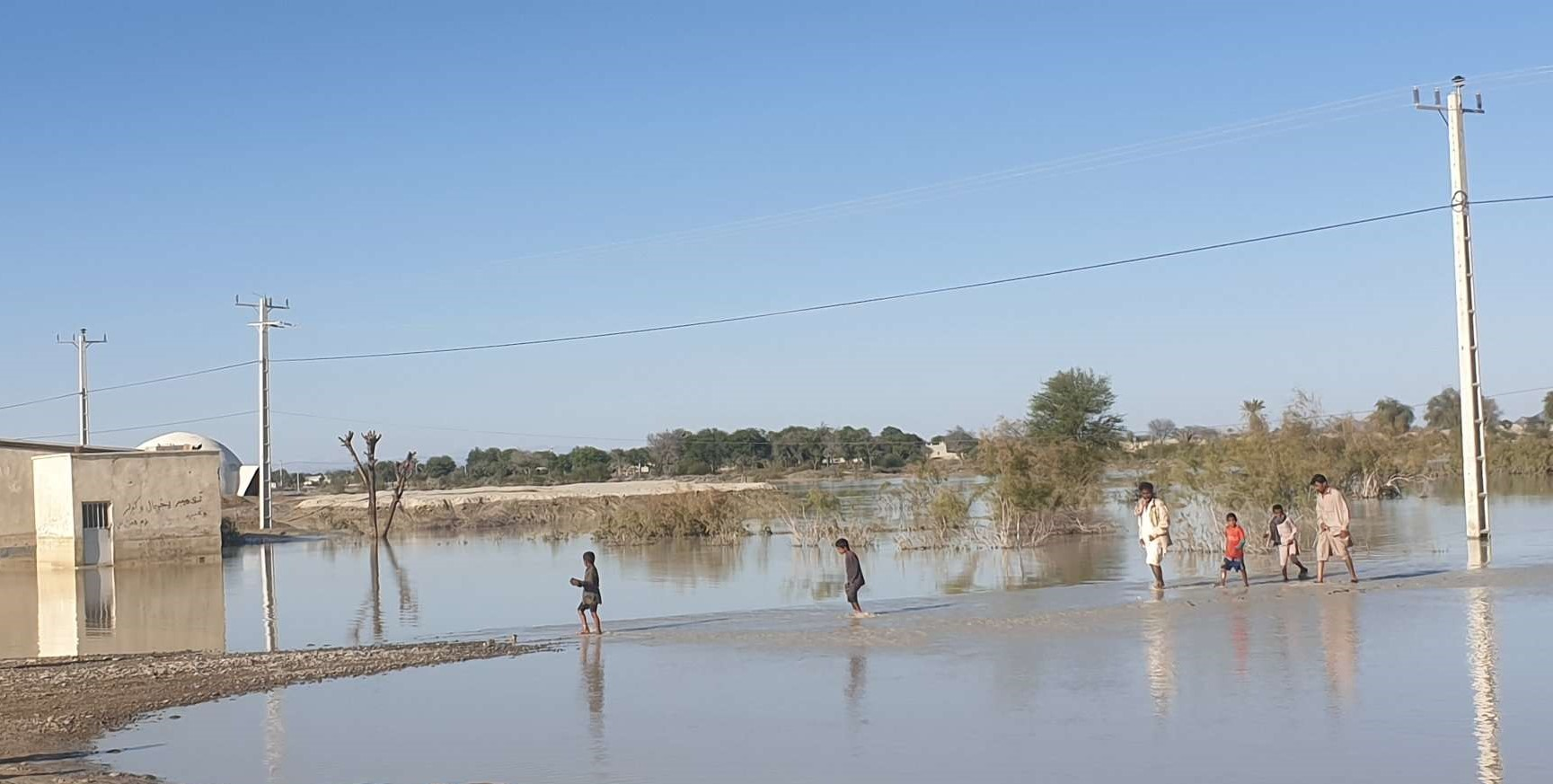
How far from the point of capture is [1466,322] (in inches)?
1113

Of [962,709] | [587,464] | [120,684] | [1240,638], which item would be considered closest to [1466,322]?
[1240,638]

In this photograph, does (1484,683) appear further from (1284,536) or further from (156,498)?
(156,498)

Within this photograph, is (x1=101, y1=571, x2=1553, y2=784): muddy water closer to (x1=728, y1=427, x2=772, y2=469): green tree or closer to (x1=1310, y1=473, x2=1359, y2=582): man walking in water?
(x1=1310, y1=473, x2=1359, y2=582): man walking in water

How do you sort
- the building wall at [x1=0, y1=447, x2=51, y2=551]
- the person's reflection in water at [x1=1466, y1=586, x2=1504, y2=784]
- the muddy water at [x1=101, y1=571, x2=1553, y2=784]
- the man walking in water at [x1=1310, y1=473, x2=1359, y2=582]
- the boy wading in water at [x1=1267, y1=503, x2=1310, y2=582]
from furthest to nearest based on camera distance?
the building wall at [x1=0, y1=447, x2=51, y2=551] < the boy wading in water at [x1=1267, y1=503, x2=1310, y2=582] < the man walking in water at [x1=1310, y1=473, x2=1359, y2=582] < the muddy water at [x1=101, y1=571, x2=1553, y2=784] < the person's reflection in water at [x1=1466, y1=586, x2=1504, y2=784]

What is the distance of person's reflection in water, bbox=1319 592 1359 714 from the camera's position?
13.5 metres

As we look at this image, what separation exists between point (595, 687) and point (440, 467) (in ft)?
422

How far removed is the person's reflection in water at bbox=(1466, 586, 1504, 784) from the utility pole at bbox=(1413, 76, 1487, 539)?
8.48 metres

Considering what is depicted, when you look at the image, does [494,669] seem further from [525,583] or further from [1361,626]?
[525,583]

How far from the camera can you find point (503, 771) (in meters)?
11.8

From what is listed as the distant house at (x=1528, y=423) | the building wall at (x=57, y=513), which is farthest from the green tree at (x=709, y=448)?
the building wall at (x=57, y=513)

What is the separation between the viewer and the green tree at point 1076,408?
2451 inches

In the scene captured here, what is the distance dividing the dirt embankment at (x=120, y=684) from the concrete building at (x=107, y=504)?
23.6 metres

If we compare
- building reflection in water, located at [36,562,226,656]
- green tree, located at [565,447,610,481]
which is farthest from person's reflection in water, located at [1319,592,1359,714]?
green tree, located at [565,447,610,481]

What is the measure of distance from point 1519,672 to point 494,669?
1117cm
